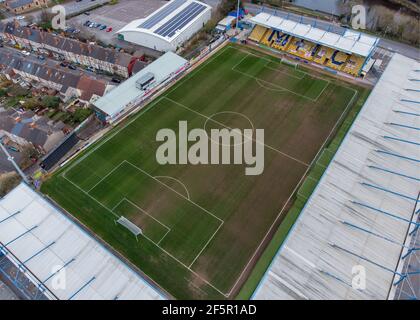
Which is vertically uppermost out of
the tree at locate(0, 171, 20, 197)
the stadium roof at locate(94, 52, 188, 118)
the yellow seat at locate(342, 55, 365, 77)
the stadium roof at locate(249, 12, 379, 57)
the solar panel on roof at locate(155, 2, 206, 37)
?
the stadium roof at locate(249, 12, 379, 57)

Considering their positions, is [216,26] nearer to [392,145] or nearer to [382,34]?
[382,34]

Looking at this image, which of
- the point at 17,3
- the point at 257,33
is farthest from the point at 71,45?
the point at 257,33

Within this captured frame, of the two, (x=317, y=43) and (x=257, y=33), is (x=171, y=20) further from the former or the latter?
(x=317, y=43)

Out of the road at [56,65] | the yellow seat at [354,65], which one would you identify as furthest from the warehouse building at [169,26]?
the yellow seat at [354,65]

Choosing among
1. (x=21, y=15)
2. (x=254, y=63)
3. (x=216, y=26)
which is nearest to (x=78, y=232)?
(x=254, y=63)

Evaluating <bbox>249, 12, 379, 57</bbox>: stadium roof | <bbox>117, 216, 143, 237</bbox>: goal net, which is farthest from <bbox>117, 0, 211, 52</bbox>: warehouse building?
<bbox>117, 216, 143, 237</bbox>: goal net

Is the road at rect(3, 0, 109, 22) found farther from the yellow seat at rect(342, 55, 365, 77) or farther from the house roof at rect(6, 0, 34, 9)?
the yellow seat at rect(342, 55, 365, 77)
